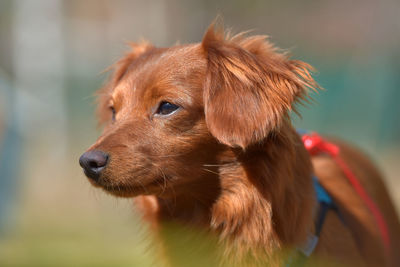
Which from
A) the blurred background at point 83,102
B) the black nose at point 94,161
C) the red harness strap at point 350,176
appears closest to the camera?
the black nose at point 94,161

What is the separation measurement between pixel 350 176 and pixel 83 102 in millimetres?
5398

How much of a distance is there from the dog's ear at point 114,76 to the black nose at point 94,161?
3.21ft

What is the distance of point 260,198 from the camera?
258 centimetres

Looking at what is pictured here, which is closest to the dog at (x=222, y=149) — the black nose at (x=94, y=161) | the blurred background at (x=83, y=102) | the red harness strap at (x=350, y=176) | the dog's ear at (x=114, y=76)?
the black nose at (x=94, y=161)

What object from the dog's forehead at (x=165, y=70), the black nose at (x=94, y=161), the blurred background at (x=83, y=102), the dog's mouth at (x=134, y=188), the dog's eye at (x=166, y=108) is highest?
the dog's forehead at (x=165, y=70)

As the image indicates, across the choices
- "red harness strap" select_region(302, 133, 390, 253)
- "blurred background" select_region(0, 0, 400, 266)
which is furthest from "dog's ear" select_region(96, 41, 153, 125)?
"blurred background" select_region(0, 0, 400, 266)

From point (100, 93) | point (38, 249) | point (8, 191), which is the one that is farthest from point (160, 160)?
point (8, 191)

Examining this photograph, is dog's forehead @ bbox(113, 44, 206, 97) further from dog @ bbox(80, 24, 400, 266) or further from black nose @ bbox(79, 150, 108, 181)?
black nose @ bbox(79, 150, 108, 181)

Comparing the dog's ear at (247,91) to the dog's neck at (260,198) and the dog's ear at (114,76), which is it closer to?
the dog's neck at (260,198)

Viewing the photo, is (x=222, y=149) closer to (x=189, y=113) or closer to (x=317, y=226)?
(x=189, y=113)

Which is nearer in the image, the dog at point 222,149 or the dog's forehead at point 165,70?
the dog at point 222,149

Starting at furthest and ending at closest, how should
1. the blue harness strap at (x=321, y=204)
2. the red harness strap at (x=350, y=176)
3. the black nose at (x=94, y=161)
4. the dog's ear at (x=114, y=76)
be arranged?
1. the red harness strap at (x=350, y=176)
2. the dog's ear at (x=114, y=76)
3. the blue harness strap at (x=321, y=204)
4. the black nose at (x=94, y=161)

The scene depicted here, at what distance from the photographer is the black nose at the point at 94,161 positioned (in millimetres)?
2342

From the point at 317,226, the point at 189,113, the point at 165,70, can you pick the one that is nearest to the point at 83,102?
the point at 165,70
